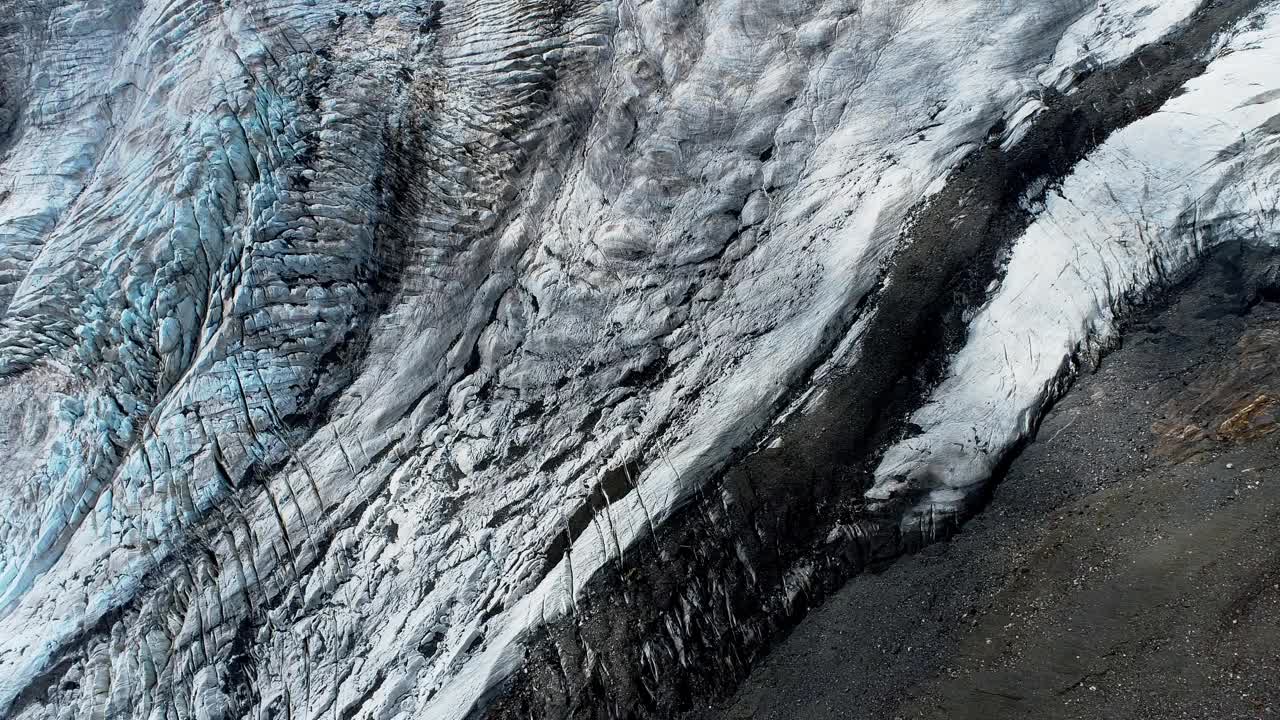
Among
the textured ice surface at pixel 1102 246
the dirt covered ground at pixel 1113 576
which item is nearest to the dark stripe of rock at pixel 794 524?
the textured ice surface at pixel 1102 246

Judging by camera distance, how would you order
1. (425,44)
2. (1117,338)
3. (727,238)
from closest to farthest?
(1117,338) → (727,238) → (425,44)

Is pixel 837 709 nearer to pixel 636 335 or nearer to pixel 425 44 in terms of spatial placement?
pixel 636 335

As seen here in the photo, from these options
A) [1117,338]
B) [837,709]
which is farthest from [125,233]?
[1117,338]

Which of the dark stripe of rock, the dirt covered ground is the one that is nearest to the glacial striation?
the dark stripe of rock

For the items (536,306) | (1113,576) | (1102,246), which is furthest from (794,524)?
(1102,246)

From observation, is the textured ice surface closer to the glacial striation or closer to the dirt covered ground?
the glacial striation

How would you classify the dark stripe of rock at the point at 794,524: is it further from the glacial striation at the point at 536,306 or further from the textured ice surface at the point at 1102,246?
the textured ice surface at the point at 1102,246
